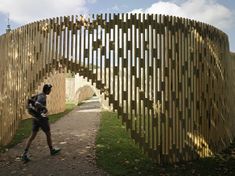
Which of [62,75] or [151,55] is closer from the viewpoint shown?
[151,55]

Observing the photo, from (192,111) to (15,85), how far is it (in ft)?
16.6

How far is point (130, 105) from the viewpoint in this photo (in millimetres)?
8312

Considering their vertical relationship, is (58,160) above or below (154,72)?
below

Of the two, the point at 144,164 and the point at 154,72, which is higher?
the point at 154,72

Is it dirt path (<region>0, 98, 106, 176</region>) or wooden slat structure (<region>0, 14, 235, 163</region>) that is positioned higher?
wooden slat structure (<region>0, 14, 235, 163</region>)

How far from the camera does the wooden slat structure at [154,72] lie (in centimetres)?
838

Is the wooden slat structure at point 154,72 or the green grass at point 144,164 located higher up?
the wooden slat structure at point 154,72

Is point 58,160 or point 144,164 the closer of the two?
point 144,164

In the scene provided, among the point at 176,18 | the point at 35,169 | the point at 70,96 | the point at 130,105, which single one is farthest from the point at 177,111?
the point at 70,96

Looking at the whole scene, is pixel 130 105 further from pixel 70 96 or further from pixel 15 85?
pixel 70 96

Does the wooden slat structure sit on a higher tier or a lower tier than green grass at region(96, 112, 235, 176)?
higher

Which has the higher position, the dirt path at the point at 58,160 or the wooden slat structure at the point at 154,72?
the wooden slat structure at the point at 154,72

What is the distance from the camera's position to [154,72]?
8.42 metres

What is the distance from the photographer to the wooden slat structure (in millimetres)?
8375
